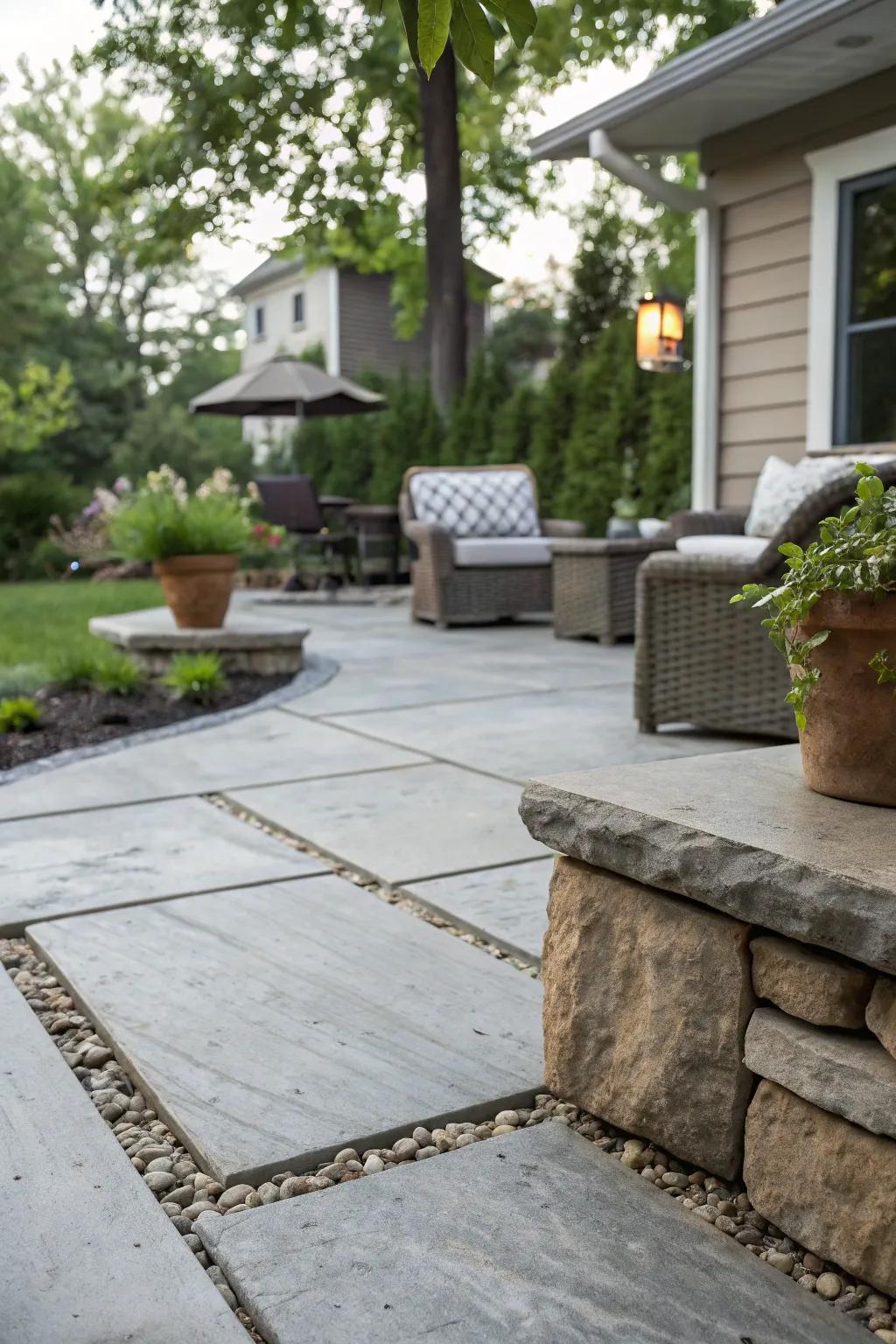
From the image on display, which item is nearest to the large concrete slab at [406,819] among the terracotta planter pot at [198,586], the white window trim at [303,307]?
the terracotta planter pot at [198,586]

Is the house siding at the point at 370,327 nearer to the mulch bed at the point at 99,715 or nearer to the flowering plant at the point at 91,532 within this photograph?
the flowering plant at the point at 91,532

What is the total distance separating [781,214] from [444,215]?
511 cm

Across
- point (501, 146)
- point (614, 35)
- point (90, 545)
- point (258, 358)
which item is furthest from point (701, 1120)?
point (258, 358)

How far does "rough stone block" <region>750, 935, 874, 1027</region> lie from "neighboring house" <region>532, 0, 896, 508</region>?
4.27 meters

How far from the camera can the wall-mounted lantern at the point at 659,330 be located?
6.45 m

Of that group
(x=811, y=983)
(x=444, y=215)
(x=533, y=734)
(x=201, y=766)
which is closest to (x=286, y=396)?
(x=444, y=215)

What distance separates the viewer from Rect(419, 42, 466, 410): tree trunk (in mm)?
10250

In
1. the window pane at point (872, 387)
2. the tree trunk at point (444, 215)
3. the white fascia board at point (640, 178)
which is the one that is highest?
the tree trunk at point (444, 215)

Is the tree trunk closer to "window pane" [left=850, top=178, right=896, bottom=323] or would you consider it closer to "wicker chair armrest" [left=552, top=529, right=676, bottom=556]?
"wicker chair armrest" [left=552, top=529, right=676, bottom=556]

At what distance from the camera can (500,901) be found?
2156 mm

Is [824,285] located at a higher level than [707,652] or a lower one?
higher

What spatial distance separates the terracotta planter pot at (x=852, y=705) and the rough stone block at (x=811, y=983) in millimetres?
258

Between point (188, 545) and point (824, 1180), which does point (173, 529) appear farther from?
point (824, 1180)

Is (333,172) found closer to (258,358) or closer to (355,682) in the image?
(355,682)
